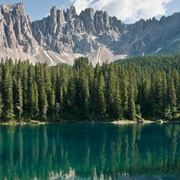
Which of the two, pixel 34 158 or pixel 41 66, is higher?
pixel 41 66

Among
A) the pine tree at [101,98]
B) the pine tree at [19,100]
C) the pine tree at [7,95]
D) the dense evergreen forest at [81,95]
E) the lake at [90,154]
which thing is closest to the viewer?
the lake at [90,154]

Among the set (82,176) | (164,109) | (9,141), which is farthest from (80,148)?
(164,109)

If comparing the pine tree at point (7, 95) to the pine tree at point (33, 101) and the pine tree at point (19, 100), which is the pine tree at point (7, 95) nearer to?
the pine tree at point (19, 100)

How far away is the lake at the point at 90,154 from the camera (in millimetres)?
59750

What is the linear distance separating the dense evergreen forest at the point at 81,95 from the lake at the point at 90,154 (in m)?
25.7

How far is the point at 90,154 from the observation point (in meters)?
75.3

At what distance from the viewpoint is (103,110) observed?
142125mm

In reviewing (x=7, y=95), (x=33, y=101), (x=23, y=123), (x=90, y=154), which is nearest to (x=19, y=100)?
(x=7, y=95)

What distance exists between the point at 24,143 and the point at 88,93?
57324mm

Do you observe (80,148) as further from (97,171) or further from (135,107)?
(135,107)

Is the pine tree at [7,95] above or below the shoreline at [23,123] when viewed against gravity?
above

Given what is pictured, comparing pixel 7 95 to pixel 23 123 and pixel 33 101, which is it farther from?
pixel 23 123

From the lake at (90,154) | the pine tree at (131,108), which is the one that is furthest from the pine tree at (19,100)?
the pine tree at (131,108)

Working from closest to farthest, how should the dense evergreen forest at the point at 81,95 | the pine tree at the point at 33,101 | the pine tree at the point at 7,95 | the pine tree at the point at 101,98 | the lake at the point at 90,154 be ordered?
the lake at the point at 90,154 → the pine tree at the point at 7,95 → the pine tree at the point at 33,101 → the dense evergreen forest at the point at 81,95 → the pine tree at the point at 101,98
